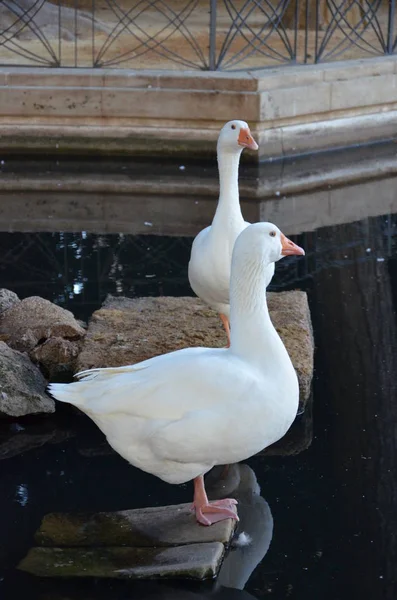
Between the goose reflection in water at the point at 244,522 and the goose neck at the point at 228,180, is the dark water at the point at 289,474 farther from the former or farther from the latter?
the goose neck at the point at 228,180

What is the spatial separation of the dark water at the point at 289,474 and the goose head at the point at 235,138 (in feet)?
4.21

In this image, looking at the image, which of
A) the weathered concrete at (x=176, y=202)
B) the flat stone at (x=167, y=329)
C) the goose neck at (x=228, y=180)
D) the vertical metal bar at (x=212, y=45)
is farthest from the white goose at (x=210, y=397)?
the vertical metal bar at (x=212, y=45)

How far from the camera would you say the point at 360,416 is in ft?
18.4

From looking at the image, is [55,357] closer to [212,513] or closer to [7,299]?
[7,299]

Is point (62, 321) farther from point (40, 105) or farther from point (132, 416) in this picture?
point (40, 105)

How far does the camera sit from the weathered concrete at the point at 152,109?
34.0 ft

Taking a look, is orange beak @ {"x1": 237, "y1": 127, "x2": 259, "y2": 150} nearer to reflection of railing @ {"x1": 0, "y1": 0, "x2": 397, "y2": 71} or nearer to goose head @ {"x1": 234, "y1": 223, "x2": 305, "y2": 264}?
goose head @ {"x1": 234, "y1": 223, "x2": 305, "y2": 264}

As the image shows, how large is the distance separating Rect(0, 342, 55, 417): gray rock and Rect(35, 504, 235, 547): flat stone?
3.32ft

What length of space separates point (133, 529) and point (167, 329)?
192cm

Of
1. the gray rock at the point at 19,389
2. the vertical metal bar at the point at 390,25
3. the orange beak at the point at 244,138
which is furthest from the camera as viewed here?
the vertical metal bar at the point at 390,25

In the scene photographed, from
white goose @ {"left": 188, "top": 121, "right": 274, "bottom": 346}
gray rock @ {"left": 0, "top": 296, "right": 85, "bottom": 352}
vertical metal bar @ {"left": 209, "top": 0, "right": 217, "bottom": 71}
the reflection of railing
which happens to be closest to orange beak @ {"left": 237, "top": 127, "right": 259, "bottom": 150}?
white goose @ {"left": 188, "top": 121, "right": 274, "bottom": 346}

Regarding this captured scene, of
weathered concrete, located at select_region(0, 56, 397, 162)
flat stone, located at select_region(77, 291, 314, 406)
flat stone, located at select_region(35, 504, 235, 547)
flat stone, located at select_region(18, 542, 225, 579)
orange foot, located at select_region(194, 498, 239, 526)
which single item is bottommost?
flat stone, located at select_region(18, 542, 225, 579)

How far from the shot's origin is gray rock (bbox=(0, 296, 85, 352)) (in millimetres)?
6094

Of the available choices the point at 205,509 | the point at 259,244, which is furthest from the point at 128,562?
the point at 259,244
